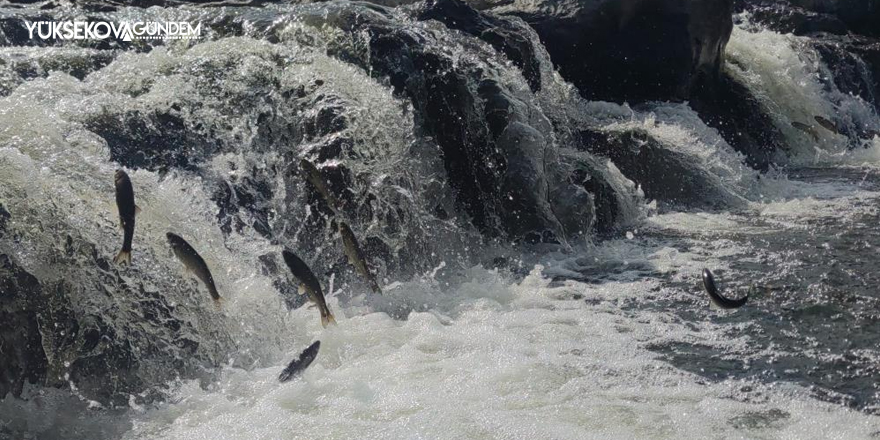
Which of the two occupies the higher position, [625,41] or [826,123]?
[625,41]

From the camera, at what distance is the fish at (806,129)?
12633 millimetres

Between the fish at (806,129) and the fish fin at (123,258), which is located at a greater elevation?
the fish at (806,129)

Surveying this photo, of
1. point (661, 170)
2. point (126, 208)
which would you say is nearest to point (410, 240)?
point (126, 208)

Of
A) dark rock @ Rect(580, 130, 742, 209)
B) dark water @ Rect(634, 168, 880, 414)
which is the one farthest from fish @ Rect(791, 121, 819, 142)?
dark water @ Rect(634, 168, 880, 414)

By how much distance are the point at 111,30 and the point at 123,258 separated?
5.52 metres

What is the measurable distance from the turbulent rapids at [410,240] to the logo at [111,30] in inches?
4.9

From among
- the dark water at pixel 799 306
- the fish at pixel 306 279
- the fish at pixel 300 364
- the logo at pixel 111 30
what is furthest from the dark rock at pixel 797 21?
the fish at pixel 300 364

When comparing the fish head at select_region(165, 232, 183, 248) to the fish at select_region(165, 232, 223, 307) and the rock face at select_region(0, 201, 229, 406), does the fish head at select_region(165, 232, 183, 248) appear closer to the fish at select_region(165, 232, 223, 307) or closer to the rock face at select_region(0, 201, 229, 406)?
the fish at select_region(165, 232, 223, 307)

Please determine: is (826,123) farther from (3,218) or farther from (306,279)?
(3,218)

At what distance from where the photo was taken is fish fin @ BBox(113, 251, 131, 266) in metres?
4.82

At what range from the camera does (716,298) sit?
583 cm

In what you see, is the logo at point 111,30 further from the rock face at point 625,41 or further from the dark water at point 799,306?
the dark water at point 799,306

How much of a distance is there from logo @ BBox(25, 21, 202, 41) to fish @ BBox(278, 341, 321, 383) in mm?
5188

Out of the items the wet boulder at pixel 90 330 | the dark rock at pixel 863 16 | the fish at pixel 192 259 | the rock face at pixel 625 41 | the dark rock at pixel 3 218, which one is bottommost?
the wet boulder at pixel 90 330
